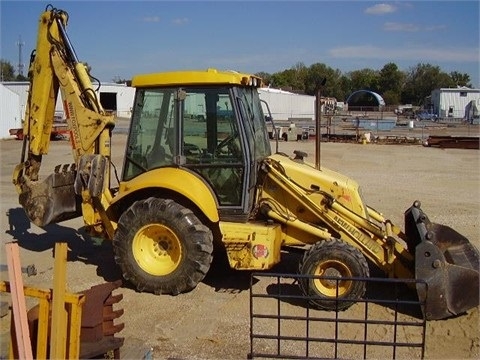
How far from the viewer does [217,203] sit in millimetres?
6941

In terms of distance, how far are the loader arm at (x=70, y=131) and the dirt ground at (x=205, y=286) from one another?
896 millimetres

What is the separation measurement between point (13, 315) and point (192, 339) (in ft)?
7.62

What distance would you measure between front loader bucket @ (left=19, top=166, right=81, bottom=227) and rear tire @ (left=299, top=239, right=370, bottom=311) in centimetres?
319

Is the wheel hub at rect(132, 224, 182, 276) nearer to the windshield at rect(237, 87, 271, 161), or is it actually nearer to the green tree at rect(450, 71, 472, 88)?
the windshield at rect(237, 87, 271, 161)

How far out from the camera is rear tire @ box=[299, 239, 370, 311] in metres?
6.34

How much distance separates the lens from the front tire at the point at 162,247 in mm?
6715

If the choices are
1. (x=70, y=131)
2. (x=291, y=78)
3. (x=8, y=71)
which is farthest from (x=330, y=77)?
(x=70, y=131)

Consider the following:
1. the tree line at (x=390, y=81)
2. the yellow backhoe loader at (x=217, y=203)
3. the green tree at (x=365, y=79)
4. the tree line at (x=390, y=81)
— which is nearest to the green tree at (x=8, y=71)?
the tree line at (x=390, y=81)

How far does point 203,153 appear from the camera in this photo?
23.0ft

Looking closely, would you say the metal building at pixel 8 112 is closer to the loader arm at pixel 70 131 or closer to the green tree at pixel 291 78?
the loader arm at pixel 70 131

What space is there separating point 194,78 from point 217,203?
4.72ft

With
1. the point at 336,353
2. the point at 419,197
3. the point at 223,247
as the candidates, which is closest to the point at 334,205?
the point at 223,247

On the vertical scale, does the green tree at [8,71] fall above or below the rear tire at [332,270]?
above

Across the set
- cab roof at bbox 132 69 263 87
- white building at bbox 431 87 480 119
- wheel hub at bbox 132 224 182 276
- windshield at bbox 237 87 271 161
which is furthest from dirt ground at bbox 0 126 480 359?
white building at bbox 431 87 480 119
